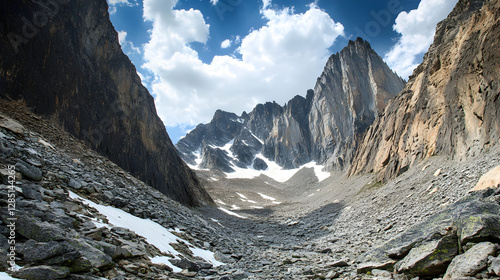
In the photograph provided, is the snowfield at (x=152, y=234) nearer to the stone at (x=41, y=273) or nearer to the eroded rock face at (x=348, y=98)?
the stone at (x=41, y=273)

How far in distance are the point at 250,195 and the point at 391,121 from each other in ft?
173

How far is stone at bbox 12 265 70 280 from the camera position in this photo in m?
4.60

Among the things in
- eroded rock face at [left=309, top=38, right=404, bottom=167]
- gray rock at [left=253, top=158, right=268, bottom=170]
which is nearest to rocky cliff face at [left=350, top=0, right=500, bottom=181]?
eroded rock face at [left=309, top=38, right=404, bottom=167]

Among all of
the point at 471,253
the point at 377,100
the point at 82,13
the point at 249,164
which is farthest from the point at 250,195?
the point at 249,164

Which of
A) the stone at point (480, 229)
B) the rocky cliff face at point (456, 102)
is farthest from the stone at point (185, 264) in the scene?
the rocky cliff face at point (456, 102)

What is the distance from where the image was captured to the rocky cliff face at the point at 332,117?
319ft

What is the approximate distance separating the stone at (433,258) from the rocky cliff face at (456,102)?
14762 millimetres

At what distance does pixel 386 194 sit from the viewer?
23.2 metres

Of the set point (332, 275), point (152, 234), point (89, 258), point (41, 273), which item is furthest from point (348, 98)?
point (41, 273)

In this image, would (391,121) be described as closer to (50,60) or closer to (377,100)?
(50,60)

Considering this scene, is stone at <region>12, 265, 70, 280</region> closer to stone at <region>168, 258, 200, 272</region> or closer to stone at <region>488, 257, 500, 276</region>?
stone at <region>168, 258, 200, 272</region>

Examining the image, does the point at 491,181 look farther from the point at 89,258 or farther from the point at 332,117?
the point at 332,117

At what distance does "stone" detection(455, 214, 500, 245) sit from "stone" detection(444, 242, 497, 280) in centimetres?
23

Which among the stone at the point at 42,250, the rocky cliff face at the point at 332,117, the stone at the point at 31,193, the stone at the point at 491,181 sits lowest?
Answer: the stone at the point at 491,181
